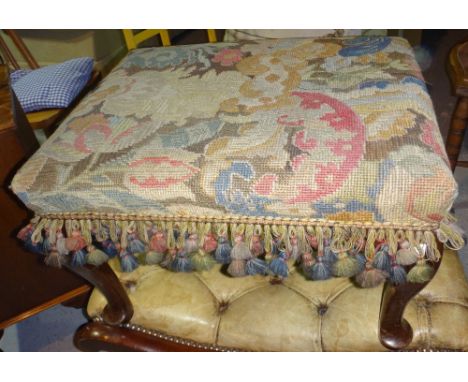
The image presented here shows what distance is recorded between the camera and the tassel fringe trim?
2.01 feet

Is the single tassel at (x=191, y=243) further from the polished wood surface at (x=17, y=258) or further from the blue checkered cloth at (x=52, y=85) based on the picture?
the blue checkered cloth at (x=52, y=85)

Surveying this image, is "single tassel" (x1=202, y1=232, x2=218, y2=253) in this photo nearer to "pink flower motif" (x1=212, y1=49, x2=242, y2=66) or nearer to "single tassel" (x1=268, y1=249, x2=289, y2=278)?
"single tassel" (x1=268, y1=249, x2=289, y2=278)

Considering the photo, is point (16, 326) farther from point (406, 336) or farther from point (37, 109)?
point (406, 336)

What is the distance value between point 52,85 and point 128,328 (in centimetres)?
73

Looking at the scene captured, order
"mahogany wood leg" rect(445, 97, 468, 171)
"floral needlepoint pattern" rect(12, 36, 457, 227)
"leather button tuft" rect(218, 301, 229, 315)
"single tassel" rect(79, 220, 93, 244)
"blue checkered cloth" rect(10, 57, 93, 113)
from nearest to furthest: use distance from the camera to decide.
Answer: "floral needlepoint pattern" rect(12, 36, 457, 227) → "single tassel" rect(79, 220, 93, 244) → "leather button tuft" rect(218, 301, 229, 315) → "mahogany wood leg" rect(445, 97, 468, 171) → "blue checkered cloth" rect(10, 57, 93, 113)

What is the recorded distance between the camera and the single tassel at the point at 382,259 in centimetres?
62

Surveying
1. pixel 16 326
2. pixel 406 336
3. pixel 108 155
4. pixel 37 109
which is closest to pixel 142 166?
pixel 108 155

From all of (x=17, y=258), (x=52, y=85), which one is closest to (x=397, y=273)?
(x=17, y=258)

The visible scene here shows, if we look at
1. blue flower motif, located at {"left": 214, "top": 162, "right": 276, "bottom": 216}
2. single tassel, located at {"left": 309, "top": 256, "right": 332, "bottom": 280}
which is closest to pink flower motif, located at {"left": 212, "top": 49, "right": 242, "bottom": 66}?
blue flower motif, located at {"left": 214, "top": 162, "right": 276, "bottom": 216}

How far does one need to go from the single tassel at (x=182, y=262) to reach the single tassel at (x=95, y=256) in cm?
13

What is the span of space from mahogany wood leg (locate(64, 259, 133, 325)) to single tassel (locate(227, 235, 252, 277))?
291 mm

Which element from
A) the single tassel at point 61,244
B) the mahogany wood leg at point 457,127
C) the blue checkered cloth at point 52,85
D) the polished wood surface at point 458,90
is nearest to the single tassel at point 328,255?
the single tassel at point 61,244

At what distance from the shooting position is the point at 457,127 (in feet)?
3.68

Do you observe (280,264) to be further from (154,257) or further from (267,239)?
(154,257)
